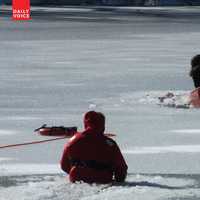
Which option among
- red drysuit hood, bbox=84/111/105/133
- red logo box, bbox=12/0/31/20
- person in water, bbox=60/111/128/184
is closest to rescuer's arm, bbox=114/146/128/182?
person in water, bbox=60/111/128/184

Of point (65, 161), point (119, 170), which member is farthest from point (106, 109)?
point (119, 170)

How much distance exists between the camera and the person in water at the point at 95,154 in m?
6.42

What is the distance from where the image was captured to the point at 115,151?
6.51 meters

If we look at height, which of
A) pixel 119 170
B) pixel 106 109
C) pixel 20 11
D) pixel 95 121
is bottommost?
pixel 20 11

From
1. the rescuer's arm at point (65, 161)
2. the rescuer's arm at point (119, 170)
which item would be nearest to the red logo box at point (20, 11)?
the rescuer's arm at point (65, 161)

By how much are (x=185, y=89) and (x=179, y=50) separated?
340 inches

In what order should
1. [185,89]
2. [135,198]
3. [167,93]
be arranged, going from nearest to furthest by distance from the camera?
[135,198] → [167,93] → [185,89]

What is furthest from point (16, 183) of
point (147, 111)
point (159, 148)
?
point (147, 111)

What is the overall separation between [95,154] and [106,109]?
4146mm

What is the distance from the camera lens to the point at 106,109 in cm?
1064

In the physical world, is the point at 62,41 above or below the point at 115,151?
below

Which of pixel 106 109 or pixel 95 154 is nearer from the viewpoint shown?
pixel 95 154

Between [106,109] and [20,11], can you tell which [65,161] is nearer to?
[106,109]

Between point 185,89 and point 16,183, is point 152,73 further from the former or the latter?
point 16,183
